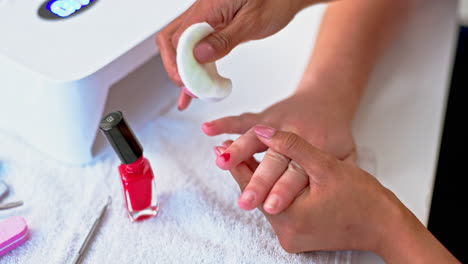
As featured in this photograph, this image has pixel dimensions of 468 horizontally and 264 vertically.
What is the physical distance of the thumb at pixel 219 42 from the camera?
510mm

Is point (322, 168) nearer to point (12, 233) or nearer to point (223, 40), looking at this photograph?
point (223, 40)

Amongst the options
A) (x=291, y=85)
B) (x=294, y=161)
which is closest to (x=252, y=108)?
(x=291, y=85)

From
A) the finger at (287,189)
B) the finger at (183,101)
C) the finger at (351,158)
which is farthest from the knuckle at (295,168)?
the finger at (183,101)

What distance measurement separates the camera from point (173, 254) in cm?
52

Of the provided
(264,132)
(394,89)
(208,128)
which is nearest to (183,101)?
(208,128)

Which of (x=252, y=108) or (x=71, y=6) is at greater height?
(x=71, y=6)

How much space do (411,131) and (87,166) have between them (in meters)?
0.44

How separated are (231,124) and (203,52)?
0.13 meters

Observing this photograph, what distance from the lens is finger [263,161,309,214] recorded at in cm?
47

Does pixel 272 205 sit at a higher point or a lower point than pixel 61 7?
lower

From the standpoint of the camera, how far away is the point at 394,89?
716 millimetres

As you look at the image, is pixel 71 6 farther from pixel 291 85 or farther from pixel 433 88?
pixel 433 88

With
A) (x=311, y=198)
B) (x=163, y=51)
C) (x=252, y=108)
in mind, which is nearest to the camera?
(x=311, y=198)

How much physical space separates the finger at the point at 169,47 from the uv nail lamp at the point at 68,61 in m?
0.01
